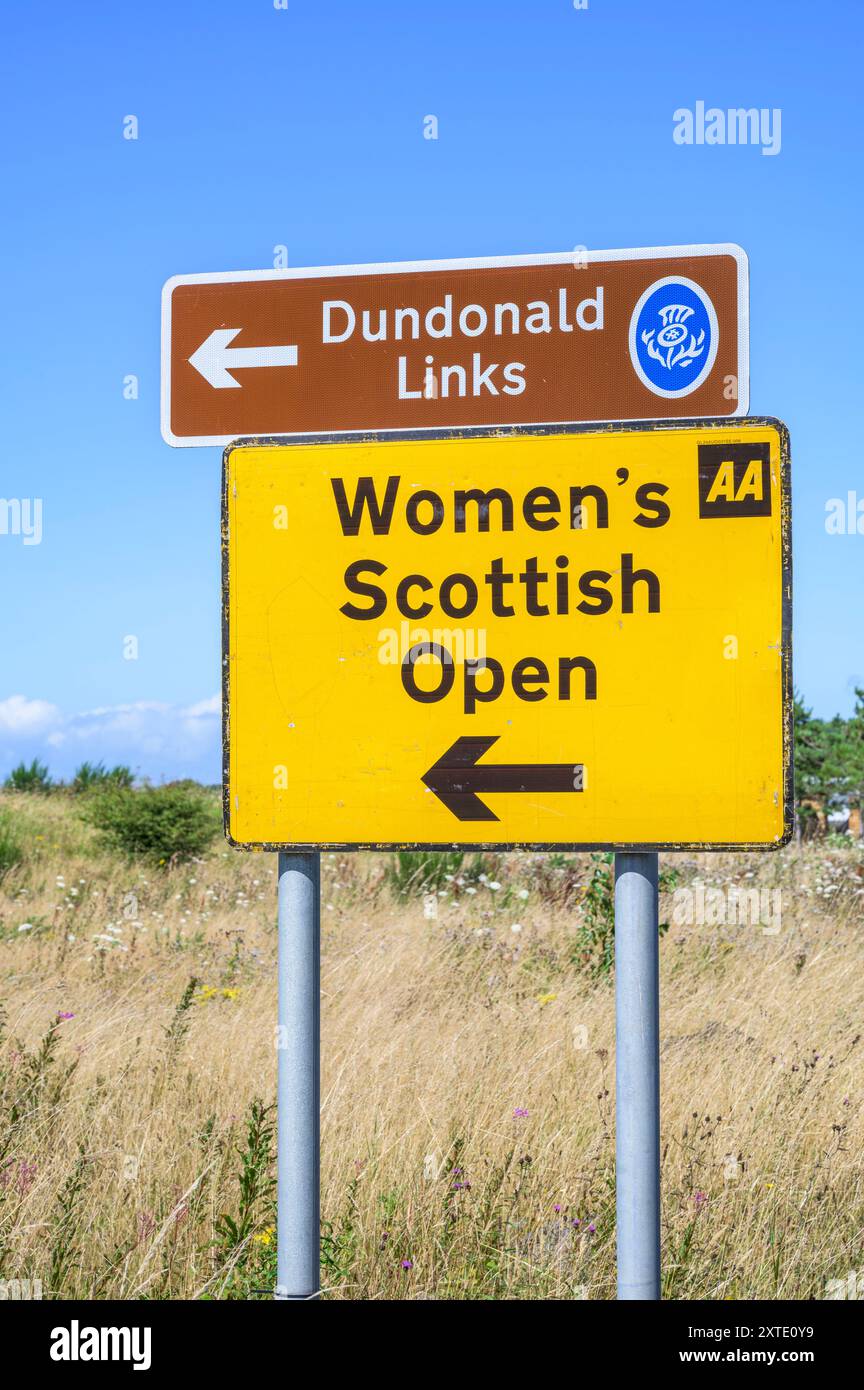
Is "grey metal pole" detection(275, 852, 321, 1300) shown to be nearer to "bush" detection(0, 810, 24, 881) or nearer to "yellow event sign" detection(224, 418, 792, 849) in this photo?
"yellow event sign" detection(224, 418, 792, 849)

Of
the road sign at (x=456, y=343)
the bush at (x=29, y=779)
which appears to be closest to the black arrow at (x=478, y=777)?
the road sign at (x=456, y=343)

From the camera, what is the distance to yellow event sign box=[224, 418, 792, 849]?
2180 mm

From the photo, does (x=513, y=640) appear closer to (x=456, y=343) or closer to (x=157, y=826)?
(x=456, y=343)

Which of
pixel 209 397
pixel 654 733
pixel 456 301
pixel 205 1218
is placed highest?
pixel 456 301

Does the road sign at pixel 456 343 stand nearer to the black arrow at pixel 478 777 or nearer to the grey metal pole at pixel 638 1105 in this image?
the black arrow at pixel 478 777

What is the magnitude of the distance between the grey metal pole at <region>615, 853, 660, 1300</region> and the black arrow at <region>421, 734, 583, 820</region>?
27 cm

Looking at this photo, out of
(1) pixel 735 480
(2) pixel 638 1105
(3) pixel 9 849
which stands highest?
(1) pixel 735 480

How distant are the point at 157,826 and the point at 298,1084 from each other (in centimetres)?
1066

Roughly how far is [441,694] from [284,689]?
1.11ft

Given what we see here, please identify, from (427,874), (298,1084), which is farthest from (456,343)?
(427,874)

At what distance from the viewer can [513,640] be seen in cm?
225

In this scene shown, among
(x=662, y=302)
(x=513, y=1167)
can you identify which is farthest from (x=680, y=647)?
(x=513, y=1167)

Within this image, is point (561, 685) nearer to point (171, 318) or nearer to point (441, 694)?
point (441, 694)

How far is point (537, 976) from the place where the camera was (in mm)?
6215
